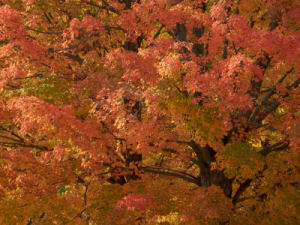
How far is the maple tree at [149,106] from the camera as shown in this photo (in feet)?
28.9

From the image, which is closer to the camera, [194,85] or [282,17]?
[194,85]

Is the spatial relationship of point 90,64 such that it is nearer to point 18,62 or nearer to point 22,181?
point 18,62

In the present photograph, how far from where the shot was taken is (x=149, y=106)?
339 inches

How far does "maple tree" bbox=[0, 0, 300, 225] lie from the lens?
8.81 meters

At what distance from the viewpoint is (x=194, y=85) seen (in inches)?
335

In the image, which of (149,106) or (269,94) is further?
(269,94)

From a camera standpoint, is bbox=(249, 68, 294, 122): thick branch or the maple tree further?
bbox=(249, 68, 294, 122): thick branch

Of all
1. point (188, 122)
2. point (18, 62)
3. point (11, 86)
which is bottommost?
point (11, 86)

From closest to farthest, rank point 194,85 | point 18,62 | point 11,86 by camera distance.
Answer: point 194,85, point 18,62, point 11,86

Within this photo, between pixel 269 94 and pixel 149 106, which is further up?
pixel 269 94

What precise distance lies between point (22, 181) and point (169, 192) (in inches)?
186

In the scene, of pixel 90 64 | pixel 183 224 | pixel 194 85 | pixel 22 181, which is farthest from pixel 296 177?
pixel 22 181

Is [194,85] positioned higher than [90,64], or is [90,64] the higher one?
[194,85]

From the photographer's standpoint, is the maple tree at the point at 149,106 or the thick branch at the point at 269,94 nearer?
the maple tree at the point at 149,106
